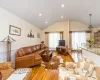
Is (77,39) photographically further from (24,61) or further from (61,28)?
(24,61)

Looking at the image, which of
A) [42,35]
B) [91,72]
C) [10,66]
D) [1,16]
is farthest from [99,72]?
[42,35]

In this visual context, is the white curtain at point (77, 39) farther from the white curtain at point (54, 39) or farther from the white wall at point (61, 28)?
the white curtain at point (54, 39)

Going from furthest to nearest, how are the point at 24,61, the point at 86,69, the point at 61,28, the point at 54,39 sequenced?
the point at 54,39, the point at 61,28, the point at 24,61, the point at 86,69

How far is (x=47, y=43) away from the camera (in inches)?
404

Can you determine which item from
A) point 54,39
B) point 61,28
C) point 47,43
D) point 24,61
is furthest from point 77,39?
point 24,61

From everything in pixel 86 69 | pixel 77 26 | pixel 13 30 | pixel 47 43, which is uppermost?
pixel 77 26

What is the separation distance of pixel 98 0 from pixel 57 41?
245 inches

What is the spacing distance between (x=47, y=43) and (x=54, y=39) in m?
0.87

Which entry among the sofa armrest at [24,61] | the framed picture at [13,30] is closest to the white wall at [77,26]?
the framed picture at [13,30]

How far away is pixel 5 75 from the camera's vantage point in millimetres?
2252

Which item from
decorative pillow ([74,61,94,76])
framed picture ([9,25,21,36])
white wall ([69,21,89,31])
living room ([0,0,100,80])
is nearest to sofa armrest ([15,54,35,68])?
living room ([0,0,100,80])

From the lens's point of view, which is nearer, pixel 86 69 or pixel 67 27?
pixel 86 69

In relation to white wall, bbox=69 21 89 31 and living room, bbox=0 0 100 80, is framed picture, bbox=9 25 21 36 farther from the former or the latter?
white wall, bbox=69 21 89 31

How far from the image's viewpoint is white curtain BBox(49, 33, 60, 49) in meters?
10.1
